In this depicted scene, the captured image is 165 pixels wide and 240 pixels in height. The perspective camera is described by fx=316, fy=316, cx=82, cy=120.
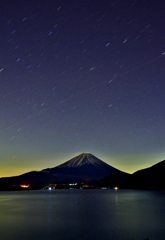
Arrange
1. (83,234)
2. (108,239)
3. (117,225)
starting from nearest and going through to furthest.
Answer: (108,239) → (83,234) → (117,225)

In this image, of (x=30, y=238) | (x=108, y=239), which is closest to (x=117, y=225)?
(x=108, y=239)

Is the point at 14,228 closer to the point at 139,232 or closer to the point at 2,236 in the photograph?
the point at 2,236

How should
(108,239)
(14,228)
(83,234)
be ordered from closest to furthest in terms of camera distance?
(108,239)
(83,234)
(14,228)

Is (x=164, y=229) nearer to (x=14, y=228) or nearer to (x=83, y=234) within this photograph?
(x=83, y=234)

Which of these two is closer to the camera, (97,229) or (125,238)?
(125,238)

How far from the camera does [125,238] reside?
88.7 ft

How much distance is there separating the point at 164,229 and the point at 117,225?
18.1 ft

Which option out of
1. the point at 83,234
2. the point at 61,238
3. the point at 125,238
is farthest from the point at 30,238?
the point at 125,238

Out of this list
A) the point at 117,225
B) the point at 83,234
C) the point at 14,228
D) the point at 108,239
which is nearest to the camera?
the point at 108,239

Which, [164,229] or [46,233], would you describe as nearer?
[46,233]

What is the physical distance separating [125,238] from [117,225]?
943 centimetres

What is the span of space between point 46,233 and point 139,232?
908 centimetres

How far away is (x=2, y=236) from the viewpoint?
1109 inches

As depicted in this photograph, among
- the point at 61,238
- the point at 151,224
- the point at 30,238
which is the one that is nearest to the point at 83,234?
the point at 61,238
